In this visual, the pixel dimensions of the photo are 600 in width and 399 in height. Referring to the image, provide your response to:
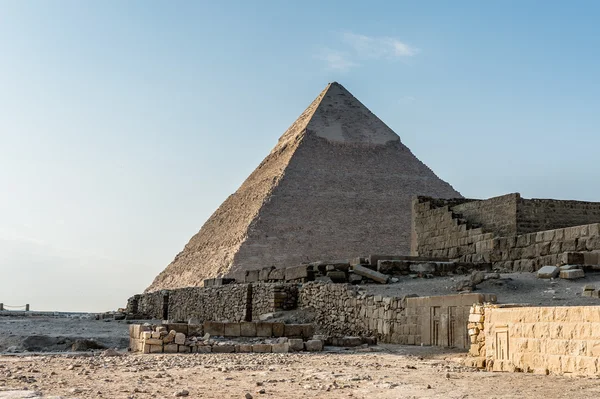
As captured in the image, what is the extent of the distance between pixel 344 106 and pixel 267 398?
3253 inches

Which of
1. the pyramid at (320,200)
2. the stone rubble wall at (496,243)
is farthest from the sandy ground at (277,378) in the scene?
the pyramid at (320,200)

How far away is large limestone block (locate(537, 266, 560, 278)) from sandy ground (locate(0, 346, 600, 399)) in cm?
375

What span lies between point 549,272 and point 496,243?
9.63ft

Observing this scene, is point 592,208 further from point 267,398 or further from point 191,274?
point 191,274

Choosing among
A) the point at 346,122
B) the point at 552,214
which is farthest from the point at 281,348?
the point at 346,122

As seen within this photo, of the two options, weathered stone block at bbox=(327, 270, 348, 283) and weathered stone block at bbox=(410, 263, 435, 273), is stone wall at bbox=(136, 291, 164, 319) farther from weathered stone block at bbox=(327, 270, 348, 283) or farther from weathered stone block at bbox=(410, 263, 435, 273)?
weathered stone block at bbox=(410, 263, 435, 273)

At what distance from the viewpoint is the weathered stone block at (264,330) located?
427 inches

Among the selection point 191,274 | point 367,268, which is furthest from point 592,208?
point 191,274

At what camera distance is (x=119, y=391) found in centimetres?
537

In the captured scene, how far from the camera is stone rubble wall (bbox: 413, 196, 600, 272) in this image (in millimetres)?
11836

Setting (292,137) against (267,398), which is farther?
(292,137)

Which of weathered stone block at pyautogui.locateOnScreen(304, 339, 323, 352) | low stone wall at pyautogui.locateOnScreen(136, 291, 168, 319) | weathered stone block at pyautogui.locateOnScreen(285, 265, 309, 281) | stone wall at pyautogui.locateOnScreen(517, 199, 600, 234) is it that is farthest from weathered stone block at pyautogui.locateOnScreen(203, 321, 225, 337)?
low stone wall at pyautogui.locateOnScreen(136, 291, 168, 319)

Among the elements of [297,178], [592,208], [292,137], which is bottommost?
[592,208]

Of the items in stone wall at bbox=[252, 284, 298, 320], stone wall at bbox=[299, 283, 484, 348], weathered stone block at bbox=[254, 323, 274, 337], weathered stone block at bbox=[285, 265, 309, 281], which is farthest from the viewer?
weathered stone block at bbox=[285, 265, 309, 281]
